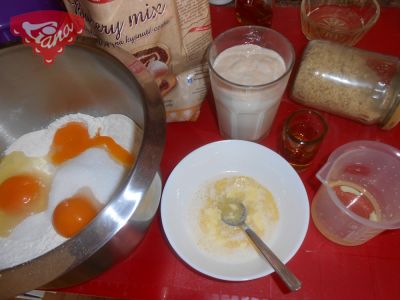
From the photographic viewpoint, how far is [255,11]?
1.12m

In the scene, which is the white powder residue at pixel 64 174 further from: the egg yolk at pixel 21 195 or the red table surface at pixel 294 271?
the red table surface at pixel 294 271

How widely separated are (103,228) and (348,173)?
0.59 metres

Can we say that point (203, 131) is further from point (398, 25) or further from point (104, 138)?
point (398, 25)

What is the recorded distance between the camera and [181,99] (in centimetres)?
97

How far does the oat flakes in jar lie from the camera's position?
2.90 feet

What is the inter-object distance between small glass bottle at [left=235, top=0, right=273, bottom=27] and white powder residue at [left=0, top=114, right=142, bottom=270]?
535 millimetres

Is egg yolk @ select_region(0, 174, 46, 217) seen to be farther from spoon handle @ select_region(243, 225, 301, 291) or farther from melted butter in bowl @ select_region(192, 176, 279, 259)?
spoon handle @ select_region(243, 225, 301, 291)

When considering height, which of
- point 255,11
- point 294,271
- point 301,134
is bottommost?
point 294,271

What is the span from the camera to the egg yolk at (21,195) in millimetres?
839

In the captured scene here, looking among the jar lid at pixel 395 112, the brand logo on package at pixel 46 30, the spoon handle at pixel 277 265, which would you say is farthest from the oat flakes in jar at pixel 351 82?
the brand logo on package at pixel 46 30

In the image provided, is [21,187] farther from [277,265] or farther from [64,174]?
[277,265]

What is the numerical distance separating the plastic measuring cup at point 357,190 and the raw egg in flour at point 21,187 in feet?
2.16

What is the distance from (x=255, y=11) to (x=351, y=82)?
0.40 meters

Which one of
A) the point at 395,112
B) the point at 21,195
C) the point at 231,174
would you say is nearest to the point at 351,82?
the point at 395,112
